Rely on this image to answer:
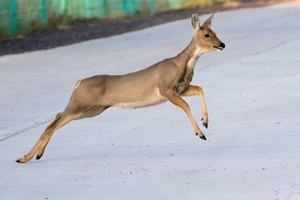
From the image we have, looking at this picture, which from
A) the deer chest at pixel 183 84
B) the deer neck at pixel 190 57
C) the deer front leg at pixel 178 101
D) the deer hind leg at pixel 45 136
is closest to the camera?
the deer front leg at pixel 178 101

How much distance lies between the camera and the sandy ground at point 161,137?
36.6 ft

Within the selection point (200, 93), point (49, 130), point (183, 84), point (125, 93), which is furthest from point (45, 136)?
point (200, 93)

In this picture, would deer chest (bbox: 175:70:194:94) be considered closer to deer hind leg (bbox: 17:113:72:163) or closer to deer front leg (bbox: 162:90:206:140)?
deer front leg (bbox: 162:90:206:140)

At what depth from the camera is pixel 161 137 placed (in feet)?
46.8

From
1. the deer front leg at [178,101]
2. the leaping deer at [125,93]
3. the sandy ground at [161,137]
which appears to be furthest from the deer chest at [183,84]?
the sandy ground at [161,137]

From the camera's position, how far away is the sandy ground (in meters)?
11.1

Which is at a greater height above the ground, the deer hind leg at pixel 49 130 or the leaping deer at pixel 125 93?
the leaping deer at pixel 125 93

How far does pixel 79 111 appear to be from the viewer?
1275 cm

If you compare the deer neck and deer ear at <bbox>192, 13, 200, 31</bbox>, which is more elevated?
deer ear at <bbox>192, 13, 200, 31</bbox>

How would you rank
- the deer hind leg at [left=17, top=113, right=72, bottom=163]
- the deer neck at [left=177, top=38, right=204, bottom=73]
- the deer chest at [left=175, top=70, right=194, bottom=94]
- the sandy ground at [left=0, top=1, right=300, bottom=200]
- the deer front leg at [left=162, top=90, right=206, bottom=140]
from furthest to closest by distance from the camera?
1. the deer neck at [left=177, top=38, right=204, bottom=73]
2. the deer chest at [left=175, top=70, right=194, bottom=94]
3. the deer hind leg at [left=17, top=113, right=72, bottom=163]
4. the deer front leg at [left=162, top=90, right=206, bottom=140]
5. the sandy ground at [left=0, top=1, right=300, bottom=200]

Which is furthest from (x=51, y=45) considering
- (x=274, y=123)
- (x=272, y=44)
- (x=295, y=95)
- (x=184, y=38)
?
(x=274, y=123)

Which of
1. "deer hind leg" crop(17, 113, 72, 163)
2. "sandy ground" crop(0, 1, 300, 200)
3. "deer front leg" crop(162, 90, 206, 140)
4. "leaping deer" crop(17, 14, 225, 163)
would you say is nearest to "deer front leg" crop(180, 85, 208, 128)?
"leaping deer" crop(17, 14, 225, 163)

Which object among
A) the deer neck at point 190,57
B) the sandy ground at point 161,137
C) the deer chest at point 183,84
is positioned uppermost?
the deer neck at point 190,57

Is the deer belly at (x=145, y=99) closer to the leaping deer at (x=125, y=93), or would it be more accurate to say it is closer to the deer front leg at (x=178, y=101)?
the leaping deer at (x=125, y=93)
